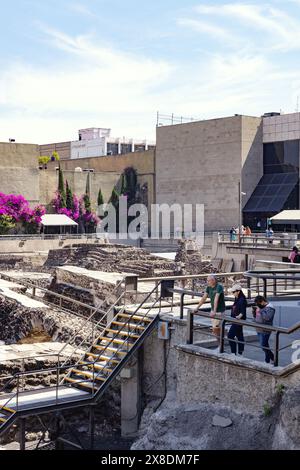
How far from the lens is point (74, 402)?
12461 millimetres

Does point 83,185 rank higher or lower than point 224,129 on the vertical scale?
lower

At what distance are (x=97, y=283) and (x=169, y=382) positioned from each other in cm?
1035

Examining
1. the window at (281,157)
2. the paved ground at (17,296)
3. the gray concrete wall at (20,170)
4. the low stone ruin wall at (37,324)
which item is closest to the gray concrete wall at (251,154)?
the window at (281,157)

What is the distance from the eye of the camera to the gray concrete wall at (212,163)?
60.5 m

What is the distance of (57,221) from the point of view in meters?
61.9

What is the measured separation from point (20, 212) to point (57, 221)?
3.97 metres

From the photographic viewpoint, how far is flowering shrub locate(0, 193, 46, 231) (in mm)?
58281

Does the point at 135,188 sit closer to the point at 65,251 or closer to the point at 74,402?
the point at 65,251

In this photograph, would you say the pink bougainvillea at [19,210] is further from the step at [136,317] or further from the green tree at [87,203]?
the step at [136,317]

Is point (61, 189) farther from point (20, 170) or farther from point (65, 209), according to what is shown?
point (20, 170)

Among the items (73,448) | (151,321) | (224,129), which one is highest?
(224,129)

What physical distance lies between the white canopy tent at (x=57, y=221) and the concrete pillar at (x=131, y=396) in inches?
1870
